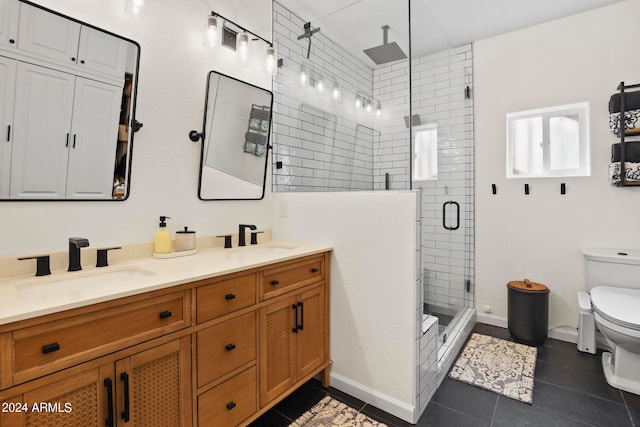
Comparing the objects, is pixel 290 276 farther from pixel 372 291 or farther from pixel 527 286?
pixel 527 286

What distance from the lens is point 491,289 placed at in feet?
9.93

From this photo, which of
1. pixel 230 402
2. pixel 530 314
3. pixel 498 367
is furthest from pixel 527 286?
pixel 230 402

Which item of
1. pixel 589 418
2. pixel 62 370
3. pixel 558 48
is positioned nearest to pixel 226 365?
pixel 62 370

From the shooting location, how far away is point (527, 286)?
2668 mm

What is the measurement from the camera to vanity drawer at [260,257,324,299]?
1.60 metres

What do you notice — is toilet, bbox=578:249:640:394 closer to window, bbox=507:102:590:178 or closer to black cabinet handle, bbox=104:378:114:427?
window, bbox=507:102:590:178

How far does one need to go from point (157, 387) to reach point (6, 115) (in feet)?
4.01

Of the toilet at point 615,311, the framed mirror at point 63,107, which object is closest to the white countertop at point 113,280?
the framed mirror at point 63,107

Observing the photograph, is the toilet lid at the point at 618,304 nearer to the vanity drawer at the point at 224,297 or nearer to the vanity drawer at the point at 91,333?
the vanity drawer at the point at 224,297

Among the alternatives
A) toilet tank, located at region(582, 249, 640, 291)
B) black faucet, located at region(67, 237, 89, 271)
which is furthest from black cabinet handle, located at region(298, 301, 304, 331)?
toilet tank, located at region(582, 249, 640, 291)

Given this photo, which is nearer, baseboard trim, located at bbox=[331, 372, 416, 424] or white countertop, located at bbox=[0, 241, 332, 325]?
white countertop, located at bbox=[0, 241, 332, 325]

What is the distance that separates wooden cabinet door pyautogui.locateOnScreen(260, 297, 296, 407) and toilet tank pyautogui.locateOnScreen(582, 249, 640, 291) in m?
2.33

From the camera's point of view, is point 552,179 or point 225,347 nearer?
point 225,347

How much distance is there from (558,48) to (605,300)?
2.09m
